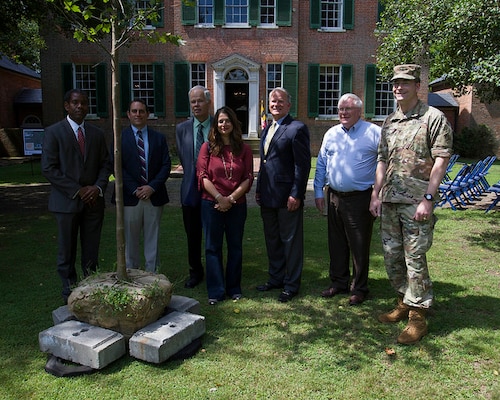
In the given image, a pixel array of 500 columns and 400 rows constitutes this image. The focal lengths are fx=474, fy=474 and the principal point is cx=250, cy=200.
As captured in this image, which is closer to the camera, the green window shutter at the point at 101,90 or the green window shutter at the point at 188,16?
the green window shutter at the point at 188,16

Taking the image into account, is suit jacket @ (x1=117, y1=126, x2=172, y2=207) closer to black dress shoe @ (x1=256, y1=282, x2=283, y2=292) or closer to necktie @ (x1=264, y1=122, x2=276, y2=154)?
necktie @ (x1=264, y1=122, x2=276, y2=154)

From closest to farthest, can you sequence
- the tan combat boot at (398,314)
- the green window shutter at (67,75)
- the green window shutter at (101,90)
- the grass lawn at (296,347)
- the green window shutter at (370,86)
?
the grass lawn at (296,347) → the tan combat boot at (398,314) → the green window shutter at (101,90) → the green window shutter at (67,75) → the green window shutter at (370,86)

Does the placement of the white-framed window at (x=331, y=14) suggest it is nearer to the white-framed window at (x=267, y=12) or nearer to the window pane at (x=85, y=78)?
the white-framed window at (x=267, y=12)

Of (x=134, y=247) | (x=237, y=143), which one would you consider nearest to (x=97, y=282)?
(x=134, y=247)

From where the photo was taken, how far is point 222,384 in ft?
10.7

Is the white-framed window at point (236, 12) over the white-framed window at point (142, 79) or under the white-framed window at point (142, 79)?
over

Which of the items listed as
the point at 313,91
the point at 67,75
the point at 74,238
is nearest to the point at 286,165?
the point at 74,238

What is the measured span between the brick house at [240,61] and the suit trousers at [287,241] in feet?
50.6

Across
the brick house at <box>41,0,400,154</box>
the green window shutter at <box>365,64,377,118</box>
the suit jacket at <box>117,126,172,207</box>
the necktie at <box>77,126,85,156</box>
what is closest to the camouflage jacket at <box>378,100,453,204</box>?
the suit jacket at <box>117,126,172,207</box>

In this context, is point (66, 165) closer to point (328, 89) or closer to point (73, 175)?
point (73, 175)

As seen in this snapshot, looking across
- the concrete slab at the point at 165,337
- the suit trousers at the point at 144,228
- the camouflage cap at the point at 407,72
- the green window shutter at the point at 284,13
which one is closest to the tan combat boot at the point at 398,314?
the concrete slab at the point at 165,337

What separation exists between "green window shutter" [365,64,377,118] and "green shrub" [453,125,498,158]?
16.2 feet

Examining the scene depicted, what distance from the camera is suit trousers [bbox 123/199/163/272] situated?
4.87 metres

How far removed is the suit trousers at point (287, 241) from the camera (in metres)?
4.78
